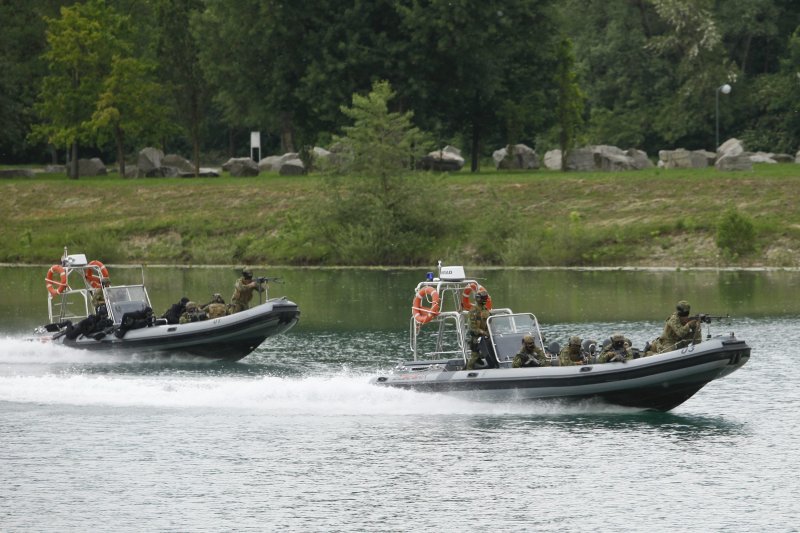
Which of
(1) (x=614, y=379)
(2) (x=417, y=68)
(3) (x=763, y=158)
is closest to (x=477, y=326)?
(1) (x=614, y=379)

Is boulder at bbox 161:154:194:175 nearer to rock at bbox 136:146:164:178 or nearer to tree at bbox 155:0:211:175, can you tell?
rock at bbox 136:146:164:178

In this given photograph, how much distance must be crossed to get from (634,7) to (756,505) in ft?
237

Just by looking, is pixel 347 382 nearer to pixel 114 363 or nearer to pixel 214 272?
pixel 114 363

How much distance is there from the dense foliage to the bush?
18.1 meters

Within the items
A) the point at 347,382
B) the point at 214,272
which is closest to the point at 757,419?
the point at 347,382

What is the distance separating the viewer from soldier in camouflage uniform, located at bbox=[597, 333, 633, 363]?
1101 inches

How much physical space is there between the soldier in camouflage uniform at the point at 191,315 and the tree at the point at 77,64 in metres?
42.7

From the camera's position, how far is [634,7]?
91.4 metres

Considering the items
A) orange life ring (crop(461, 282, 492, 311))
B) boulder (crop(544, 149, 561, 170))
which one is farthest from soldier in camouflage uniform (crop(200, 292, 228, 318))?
boulder (crop(544, 149, 561, 170))

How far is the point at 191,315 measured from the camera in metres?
37.0

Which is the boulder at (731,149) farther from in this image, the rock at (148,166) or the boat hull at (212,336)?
→ the boat hull at (212,336)

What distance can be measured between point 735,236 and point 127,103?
1372 inches

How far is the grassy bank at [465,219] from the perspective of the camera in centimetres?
5956

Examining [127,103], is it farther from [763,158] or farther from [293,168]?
[763,158]
